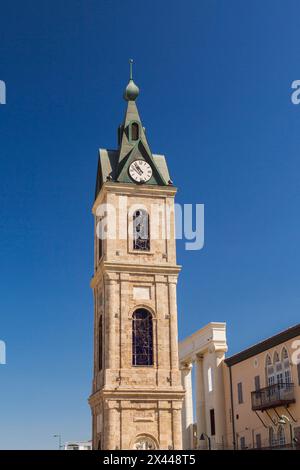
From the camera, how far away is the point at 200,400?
218 ft

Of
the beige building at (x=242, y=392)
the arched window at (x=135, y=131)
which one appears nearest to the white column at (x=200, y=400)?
the beige building at (x=242, y=392)

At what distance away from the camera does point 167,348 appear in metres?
52.2

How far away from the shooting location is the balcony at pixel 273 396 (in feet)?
165

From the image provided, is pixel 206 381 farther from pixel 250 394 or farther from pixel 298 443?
pixel 298 443

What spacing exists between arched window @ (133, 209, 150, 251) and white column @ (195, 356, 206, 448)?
16740 millimetres

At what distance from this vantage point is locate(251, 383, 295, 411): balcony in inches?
1975

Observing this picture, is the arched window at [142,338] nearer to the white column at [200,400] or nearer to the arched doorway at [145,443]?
the arched doorway at [145,443]
